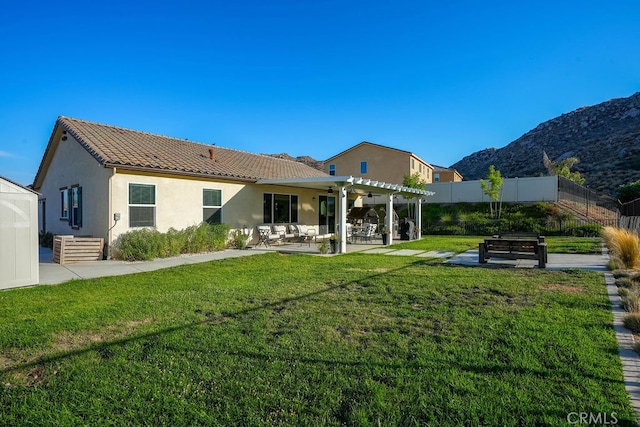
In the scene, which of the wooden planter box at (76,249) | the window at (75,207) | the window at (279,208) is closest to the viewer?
the wooden planter box at (76,249)

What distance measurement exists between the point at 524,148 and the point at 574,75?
164 feet

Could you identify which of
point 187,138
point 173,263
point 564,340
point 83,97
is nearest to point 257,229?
point 173,263

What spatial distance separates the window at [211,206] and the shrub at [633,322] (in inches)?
494

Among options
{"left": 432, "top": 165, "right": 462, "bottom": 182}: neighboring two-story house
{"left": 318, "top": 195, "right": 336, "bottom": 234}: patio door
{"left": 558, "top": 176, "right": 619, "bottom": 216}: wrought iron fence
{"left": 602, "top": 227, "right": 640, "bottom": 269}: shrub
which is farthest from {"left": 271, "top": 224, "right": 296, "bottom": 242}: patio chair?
{"left": 432, "top": 165, "right": 462, "bottom": 182}: neighboring two-story house

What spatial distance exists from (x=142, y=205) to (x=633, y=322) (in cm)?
1255

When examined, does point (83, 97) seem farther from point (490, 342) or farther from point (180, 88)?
point (490, 342)

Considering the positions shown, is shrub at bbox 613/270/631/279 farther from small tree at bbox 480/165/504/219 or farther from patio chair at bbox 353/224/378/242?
small tree at bbox 480/165/504/219

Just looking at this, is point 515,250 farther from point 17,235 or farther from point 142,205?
point 17,235

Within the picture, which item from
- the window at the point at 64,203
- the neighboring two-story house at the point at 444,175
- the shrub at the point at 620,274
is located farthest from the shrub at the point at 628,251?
the neighboring two-story house at the point at 444,175

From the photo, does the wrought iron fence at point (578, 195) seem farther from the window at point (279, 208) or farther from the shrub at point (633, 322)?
the shrub at point (633, 322)

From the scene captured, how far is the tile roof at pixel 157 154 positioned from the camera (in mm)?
11750

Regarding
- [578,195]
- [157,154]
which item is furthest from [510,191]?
[157,154]

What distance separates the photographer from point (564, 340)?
4.20 meters

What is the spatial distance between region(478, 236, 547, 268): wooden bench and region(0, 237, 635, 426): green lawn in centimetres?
252
